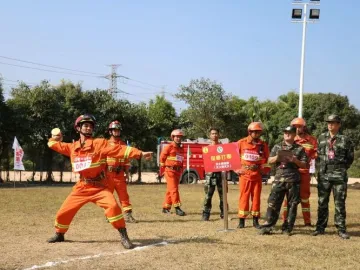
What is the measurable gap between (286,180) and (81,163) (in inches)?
141

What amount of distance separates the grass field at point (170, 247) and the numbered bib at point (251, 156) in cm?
136

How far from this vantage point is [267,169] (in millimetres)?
9727

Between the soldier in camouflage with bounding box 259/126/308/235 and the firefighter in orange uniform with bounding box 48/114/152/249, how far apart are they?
2.54 m

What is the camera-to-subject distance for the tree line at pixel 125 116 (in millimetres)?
27139

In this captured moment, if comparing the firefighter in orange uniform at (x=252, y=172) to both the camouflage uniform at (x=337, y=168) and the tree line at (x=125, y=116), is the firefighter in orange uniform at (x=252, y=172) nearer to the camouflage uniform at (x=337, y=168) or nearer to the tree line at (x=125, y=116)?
the camouflage uniform at (x=337, y=168)

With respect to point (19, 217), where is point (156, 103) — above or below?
above

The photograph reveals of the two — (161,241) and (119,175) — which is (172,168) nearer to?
(119,175)

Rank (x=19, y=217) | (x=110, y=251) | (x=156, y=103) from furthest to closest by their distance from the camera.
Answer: (x=156, y=103), (x=19, y=217), (x=110, y=251)

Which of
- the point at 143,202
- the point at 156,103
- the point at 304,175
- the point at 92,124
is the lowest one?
the point at 143,202

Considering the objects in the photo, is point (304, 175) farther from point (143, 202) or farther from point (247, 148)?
point (143, 202)

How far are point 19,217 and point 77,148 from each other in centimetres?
408

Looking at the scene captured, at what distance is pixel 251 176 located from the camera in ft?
31.1

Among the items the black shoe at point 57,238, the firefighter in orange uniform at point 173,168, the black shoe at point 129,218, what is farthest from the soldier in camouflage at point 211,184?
the black shoe at point 57,238

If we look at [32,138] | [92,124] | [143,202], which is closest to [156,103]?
[32,138]
